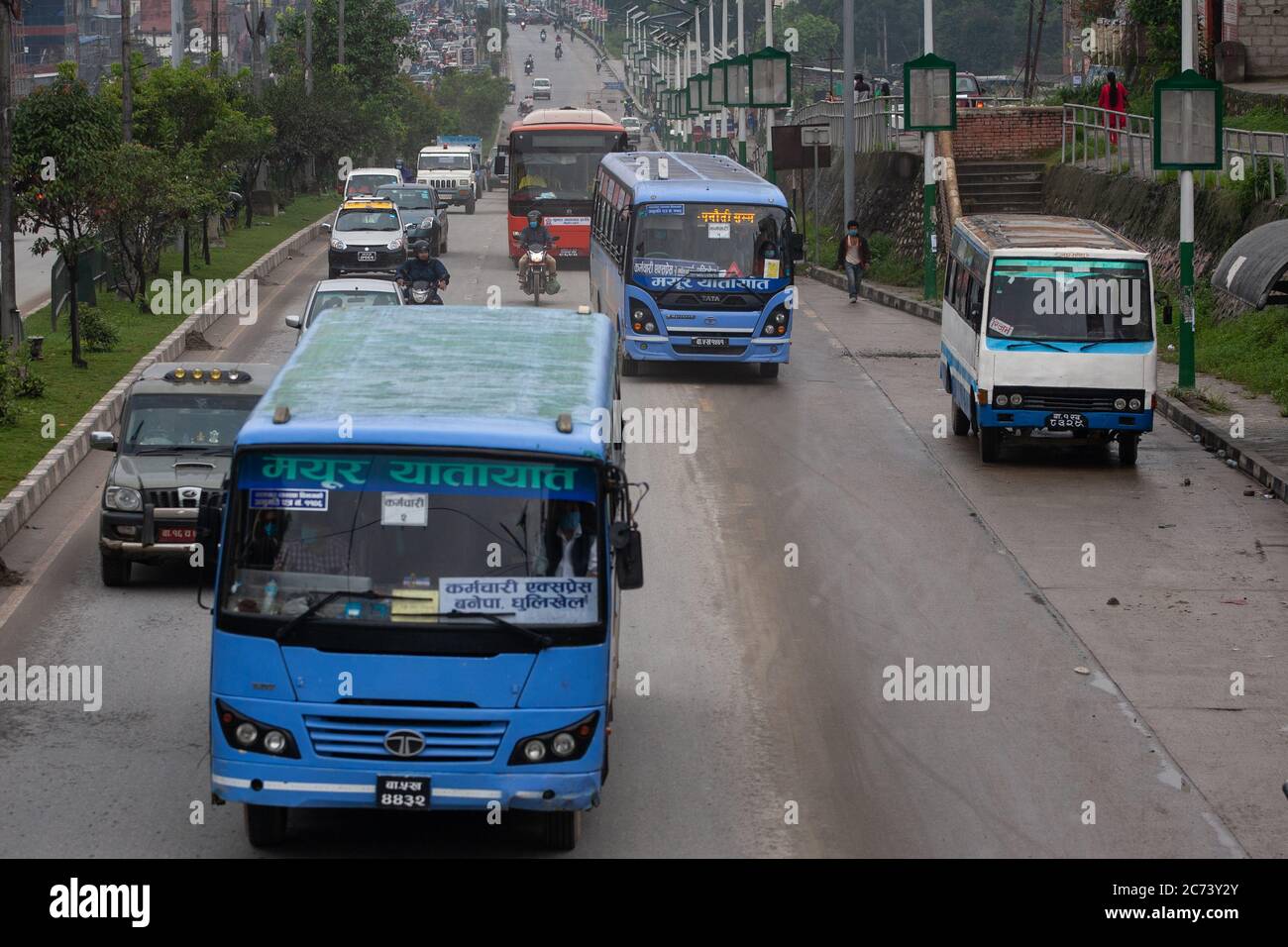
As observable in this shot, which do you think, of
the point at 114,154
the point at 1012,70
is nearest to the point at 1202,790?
the point at 114,154

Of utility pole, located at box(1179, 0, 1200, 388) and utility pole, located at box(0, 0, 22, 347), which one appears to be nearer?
utility pole, located at box(1179, 0, 1200, 388)

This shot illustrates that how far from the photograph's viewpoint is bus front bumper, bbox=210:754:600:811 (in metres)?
8.58

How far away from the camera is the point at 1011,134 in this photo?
143ft

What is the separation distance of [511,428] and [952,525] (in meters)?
9.35

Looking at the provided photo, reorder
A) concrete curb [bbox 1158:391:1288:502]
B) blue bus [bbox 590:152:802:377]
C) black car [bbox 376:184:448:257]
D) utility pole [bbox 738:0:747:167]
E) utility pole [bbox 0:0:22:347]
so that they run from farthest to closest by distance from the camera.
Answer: utility pole [bbox 738:0:747:167], black car [bbox 376:184:448:257], blue bus [bbox 590:152:802:377], utility pole [bbox 0:0:22:347], concrete curb [bbox 1158:391:1288:502]

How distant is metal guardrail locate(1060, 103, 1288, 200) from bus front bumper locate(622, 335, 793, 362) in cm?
604

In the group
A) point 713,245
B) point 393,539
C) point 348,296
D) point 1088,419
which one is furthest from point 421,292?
point 393,539

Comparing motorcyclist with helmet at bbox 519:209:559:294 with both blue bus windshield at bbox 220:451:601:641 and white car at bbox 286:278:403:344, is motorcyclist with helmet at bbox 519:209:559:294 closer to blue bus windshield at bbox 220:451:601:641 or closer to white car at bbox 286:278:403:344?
white car at bbox 286:278:403:344

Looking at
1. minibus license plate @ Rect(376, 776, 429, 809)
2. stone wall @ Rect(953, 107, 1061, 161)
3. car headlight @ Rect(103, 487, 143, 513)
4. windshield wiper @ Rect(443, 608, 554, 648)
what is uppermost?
stone wall @ Rect(953, 107, 1061, 161)

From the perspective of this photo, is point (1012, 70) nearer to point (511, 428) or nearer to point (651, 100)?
point (651, 100)

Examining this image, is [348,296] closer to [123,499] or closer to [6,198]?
[6,198]

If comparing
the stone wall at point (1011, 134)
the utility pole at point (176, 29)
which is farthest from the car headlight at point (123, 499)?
the utility pole at point (176, 29)

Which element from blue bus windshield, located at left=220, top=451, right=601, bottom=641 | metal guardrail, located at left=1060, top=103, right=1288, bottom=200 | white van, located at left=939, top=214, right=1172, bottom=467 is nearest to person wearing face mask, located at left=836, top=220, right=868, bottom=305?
metal guardrail, located at left=1060, top=103, right=1288, bottom=200
